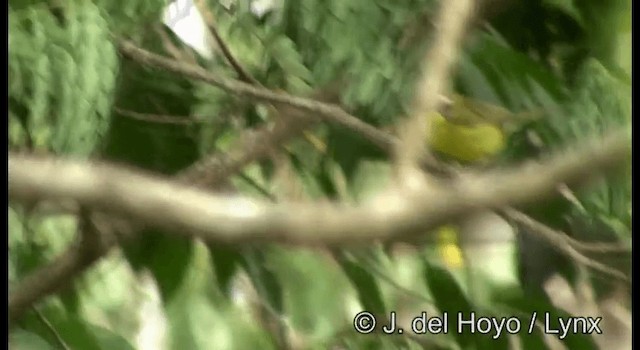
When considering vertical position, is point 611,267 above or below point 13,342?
above

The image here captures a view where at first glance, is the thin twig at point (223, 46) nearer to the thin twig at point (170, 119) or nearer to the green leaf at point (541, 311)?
the thin twig at point (170, 119)

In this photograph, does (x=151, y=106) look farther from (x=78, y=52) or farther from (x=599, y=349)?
(x=599, y=349)

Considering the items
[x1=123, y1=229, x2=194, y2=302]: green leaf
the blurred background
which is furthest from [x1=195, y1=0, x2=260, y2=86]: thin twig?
[x1=123, y1=229, x2=194, y2=302]: green leaf

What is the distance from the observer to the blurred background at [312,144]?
36 cm

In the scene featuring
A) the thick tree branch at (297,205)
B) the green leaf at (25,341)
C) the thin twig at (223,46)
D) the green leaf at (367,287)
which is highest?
the thin twig at (223,46)

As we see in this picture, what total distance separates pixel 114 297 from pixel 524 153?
236mm

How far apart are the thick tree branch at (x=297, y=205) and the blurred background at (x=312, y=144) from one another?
0.05m

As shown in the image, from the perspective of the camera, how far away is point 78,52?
0.35m

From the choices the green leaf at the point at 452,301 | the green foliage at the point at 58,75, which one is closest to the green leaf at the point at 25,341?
the green foliage at the point at 58,75

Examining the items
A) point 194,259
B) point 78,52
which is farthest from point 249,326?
point 78,52

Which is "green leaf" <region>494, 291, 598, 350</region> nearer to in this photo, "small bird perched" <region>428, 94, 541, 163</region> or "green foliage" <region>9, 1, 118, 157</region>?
"small bird perched" <region>428, 94, 541, 163</region>

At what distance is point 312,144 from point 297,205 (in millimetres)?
146

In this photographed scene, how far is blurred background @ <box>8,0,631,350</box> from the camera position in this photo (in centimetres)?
36

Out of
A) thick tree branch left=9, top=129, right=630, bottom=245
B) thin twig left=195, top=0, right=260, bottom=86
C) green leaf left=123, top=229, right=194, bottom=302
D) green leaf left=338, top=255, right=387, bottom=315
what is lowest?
thick tree branch left=9, top=129, right=630, bottom=245
